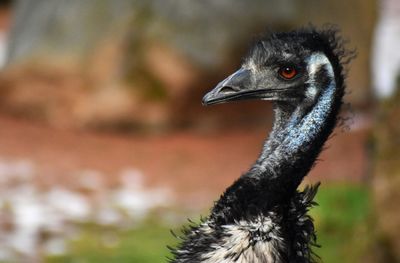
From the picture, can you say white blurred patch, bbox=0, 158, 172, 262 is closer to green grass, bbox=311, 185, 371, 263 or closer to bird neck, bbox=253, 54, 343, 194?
green grass, bbox=311, 185, 371, 263

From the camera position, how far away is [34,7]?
50.9 feet

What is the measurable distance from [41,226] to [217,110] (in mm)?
4605

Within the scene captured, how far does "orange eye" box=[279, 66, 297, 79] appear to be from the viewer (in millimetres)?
4566

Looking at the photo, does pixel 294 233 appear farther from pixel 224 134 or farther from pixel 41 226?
pixel 224 134

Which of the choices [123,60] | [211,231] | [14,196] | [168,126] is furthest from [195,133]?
[211,231]

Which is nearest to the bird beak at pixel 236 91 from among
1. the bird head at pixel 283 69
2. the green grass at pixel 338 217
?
the bird head at pixel 283 69

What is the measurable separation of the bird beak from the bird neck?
19cm

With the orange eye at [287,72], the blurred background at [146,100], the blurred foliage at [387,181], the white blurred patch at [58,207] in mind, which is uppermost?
the blurred background at [146,100]

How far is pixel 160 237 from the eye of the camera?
10336 mm

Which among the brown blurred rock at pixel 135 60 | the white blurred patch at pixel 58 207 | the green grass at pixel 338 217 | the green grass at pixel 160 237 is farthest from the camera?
the brown blurred rock at pixel 135 60

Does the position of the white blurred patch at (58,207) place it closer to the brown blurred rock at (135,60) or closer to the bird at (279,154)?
the brown blurred rock at (135,60)

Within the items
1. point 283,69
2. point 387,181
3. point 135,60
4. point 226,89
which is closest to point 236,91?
point 226,89

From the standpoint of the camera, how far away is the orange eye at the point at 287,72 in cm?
457

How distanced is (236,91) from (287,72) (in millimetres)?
234
